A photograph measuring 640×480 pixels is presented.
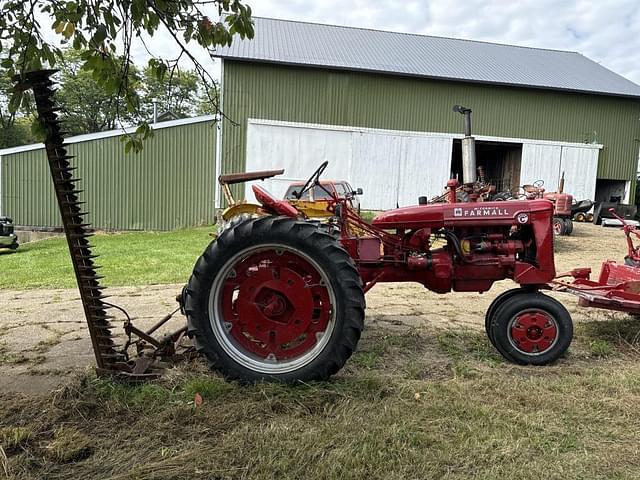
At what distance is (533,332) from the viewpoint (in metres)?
3.52

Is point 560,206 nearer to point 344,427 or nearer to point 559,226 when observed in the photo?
point 559,226

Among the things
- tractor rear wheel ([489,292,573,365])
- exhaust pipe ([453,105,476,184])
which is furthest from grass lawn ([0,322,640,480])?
exhaust pipe ([453,105,476,184])

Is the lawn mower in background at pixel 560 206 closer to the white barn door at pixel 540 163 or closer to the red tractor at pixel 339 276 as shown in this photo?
the white barn door at pixel 540 163

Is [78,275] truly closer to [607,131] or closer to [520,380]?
[520,380]

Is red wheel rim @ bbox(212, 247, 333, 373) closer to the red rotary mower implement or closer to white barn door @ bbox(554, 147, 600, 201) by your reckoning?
the red rotary mower implement

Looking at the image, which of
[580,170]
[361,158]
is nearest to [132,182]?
[361,158]

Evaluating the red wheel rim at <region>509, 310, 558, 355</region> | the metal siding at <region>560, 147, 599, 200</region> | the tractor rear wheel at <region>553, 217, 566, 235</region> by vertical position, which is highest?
the metal siding at <region>560, 147, 599, 200</region>

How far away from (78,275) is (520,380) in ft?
9.29

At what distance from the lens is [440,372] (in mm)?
3426

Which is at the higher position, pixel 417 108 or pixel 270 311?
pixel 417 108

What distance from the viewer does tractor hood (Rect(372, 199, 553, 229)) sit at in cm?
360

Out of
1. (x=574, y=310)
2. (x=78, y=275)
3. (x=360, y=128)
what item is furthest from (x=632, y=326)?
(x=360, y=128)

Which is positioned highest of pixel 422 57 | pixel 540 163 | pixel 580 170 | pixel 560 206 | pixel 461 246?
pixel 422 57

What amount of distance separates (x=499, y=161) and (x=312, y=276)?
771 inches
